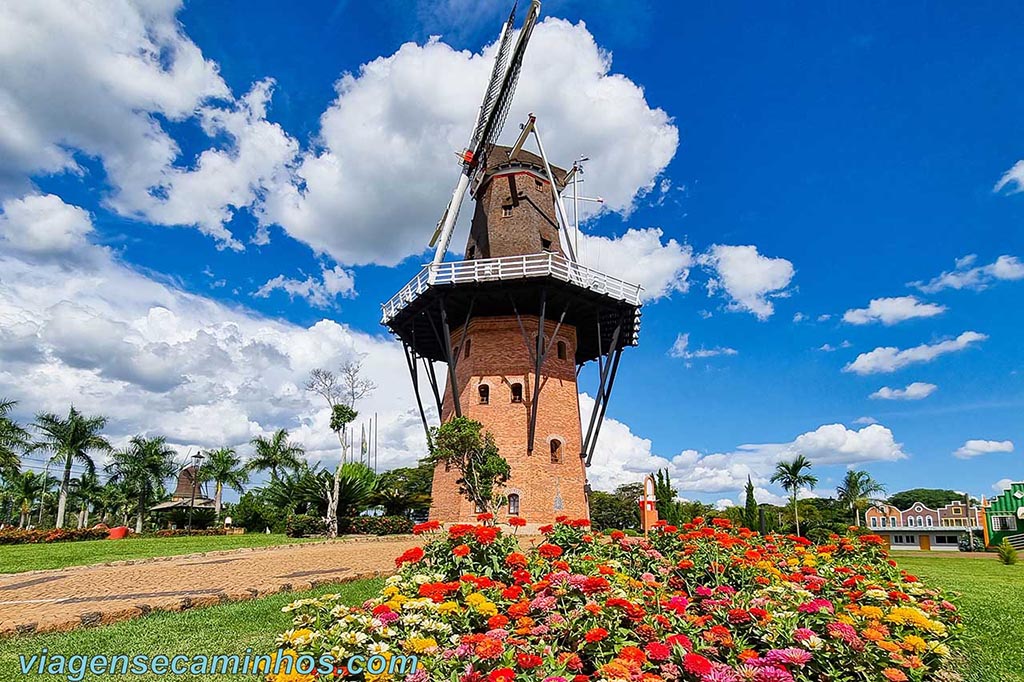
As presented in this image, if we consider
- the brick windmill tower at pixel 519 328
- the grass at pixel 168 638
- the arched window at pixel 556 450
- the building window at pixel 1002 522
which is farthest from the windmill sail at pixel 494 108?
the building window at pixel 1002 522

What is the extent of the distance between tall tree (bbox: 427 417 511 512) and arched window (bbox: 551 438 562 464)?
3.56 m

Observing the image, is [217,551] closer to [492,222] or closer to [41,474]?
[492,222]

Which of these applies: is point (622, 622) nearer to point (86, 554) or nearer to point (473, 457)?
point (473, 457)

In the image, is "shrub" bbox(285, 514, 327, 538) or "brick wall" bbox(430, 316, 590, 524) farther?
"shrub" bbox(285, 514, 327, 538)

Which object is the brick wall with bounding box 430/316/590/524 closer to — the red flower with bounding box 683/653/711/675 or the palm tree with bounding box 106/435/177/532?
the red flower with bounding box 683/653/711/675

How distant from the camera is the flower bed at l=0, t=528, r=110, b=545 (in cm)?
1895

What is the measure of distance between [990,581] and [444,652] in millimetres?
11638

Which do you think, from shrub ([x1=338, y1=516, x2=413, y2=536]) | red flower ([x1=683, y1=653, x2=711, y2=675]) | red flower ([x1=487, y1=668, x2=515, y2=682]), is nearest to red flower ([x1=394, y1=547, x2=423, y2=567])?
red flower ([x1=487, y1=668, x2=515, y2=682])

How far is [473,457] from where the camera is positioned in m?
17.0

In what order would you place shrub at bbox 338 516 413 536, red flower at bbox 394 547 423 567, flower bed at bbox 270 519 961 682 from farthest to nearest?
shrub at bbox 338 516 413 536
red flower at bbox 394 547 423 567
flower bed at bbox 270 519 961 682

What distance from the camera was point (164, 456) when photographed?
37.9 meters

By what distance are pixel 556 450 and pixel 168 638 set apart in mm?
16052

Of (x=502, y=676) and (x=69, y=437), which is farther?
(x=69, y=437)

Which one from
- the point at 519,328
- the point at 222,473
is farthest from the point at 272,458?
the point at 519,328
